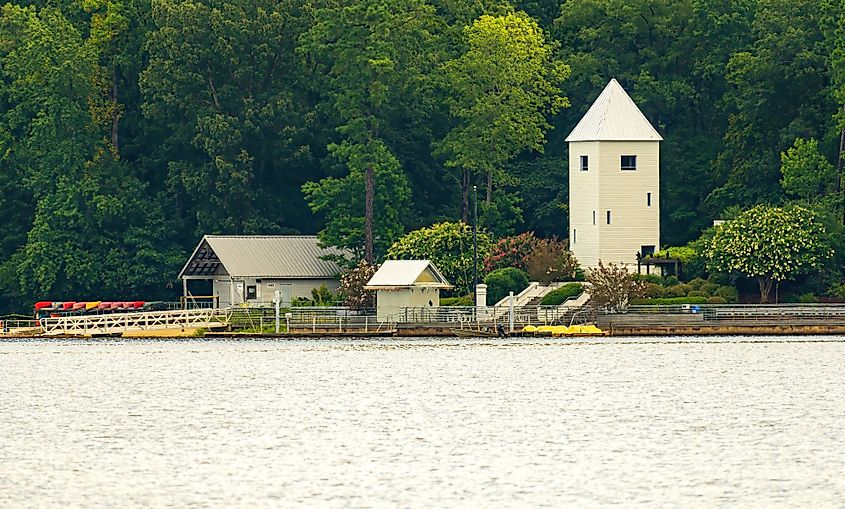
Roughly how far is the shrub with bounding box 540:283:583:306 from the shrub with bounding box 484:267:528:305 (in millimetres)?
2024

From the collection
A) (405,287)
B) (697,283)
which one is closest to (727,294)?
(697,283)

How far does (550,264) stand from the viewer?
94.6 metres

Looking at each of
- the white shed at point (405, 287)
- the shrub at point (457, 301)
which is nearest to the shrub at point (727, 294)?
the shrub at point (457, 301)

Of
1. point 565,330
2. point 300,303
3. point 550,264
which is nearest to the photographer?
point 565,330

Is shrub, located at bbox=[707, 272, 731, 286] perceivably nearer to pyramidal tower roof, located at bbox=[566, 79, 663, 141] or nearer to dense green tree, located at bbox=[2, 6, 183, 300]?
pyramidal tower roof, located at bbox=[566, 79, 663, 141]

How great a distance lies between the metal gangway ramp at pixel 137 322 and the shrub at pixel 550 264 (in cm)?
1378

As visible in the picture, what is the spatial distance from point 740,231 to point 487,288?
11276 millimetres

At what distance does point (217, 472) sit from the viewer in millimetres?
49188

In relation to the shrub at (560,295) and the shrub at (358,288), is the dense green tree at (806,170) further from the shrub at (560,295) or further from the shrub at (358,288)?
the shrub at (358,288)

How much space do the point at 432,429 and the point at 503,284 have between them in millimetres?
36679

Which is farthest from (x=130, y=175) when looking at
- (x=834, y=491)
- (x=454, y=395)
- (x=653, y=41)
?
(x=834, y=491)

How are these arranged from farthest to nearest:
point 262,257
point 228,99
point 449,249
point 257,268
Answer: point 228,99, point 262,257, point 257,268, point 449,249

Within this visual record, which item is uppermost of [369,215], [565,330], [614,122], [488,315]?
[614,122]

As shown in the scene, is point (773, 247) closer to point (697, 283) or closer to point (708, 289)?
point (708, 289)
